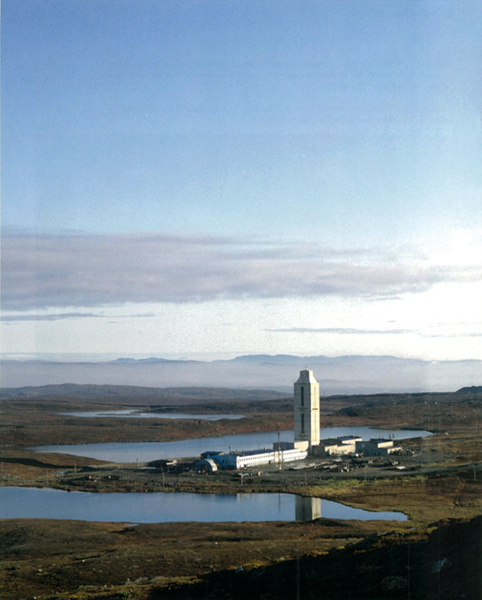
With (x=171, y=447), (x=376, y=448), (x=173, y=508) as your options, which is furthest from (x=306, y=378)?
(x=173, y=508)

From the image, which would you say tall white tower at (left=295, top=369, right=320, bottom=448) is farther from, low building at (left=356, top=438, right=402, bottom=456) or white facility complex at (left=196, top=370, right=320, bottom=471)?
low building at (left=356, top=438, right=402, bottom=456)

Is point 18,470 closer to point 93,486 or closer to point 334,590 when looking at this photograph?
point 93,486

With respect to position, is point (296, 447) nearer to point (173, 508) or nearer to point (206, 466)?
point (206, 466)

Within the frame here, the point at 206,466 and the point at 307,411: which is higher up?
the point at 307,411

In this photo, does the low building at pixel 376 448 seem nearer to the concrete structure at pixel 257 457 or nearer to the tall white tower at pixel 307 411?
the tall white tower at pixel 307 411

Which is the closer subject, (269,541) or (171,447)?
(269,541)

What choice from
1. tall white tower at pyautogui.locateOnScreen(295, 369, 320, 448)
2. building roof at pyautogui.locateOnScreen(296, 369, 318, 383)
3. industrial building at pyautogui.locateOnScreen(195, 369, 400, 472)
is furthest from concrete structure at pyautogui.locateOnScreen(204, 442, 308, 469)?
building roof at pyautogui.locateOnScreen(296, 369, 318, 383)
